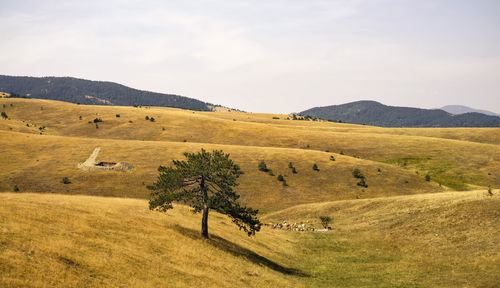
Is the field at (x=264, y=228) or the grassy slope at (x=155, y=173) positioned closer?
the field at (x=264, y=228)

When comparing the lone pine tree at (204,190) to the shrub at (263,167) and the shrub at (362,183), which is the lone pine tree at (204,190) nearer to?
the shrub at (263,167)

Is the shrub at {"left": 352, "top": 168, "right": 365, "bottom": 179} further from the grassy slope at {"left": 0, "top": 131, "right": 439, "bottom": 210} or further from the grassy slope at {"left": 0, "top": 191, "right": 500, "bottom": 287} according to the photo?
the grassy slope at {"left": 0, "top": 191, "right": 500, "bottom": 287}

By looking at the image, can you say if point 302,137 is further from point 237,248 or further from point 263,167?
point 237,248

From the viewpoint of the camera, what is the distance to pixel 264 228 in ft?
192

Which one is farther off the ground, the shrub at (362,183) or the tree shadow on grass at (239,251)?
the shrub at (362,183)

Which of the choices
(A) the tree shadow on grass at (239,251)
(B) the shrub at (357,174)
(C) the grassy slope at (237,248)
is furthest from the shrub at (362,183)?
(A) the tree shadow on grass at (239,251)

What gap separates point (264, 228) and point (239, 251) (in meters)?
20.1

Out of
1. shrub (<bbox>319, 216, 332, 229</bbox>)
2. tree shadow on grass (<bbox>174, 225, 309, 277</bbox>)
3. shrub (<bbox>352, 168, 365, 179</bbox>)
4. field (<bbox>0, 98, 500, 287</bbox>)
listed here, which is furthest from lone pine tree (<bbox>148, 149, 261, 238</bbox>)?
shrub (<bbox>352, 168, 365, 179</bbox>)

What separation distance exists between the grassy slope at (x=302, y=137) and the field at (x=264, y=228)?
1305 mm

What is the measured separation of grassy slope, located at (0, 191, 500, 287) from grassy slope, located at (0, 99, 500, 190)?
61684 millimetres

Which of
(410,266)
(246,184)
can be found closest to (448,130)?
(246,184)

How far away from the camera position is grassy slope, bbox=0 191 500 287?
891 inches

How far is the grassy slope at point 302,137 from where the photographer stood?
11581cm

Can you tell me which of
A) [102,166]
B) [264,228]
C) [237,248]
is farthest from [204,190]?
[102,166]
